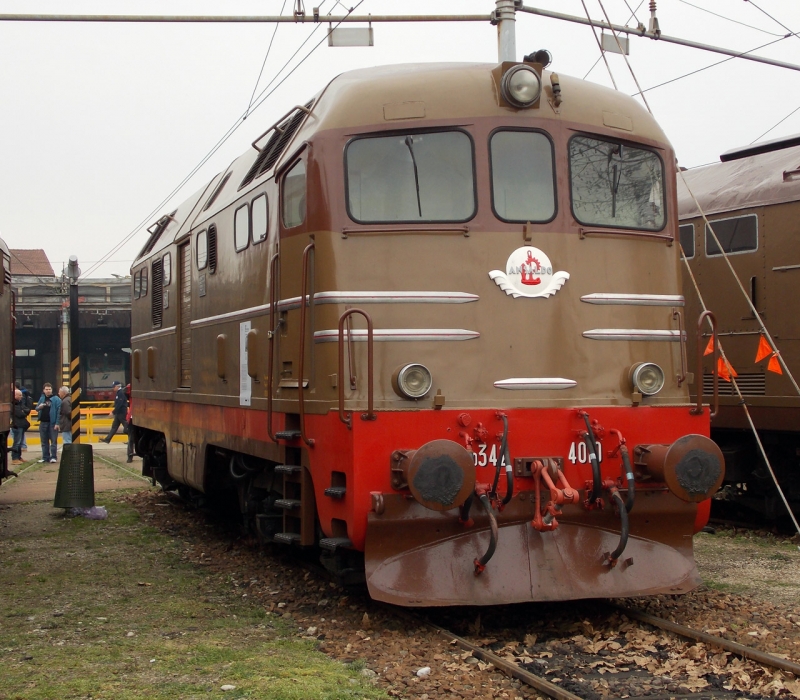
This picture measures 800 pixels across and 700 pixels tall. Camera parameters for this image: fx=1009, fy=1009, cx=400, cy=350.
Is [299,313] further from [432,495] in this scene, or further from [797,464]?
[797,464]

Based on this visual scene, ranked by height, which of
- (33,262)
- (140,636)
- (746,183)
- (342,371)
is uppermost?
(33,262)

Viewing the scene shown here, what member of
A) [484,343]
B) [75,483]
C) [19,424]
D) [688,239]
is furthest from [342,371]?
[19,424]

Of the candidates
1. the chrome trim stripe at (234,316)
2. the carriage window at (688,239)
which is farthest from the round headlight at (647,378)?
the carriage window at (688,239)

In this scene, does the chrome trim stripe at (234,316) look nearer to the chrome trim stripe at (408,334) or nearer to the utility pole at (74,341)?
the chrome trim stripe at (408,334)

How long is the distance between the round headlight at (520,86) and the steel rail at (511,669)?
365 centimetres

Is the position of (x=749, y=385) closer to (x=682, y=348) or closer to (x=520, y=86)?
(x=682, y=348)

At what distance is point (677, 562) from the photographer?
6.97 m

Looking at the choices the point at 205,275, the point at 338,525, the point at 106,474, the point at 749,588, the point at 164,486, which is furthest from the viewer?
the point at 106,474

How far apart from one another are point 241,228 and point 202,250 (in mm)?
1584

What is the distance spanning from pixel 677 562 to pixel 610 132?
3.09m

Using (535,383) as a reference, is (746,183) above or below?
above

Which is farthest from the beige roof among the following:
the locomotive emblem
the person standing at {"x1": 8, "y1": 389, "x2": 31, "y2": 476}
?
the person standing at {"x1": 8, "y1": 389, "x2": 31, "y2": 476}

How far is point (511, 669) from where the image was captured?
5703 millimetres

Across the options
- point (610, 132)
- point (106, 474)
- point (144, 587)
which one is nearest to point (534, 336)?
point (610, 132)
